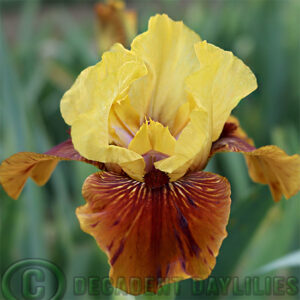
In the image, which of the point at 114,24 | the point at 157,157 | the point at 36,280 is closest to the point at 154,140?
the point at 157,157

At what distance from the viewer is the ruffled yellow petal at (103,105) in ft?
1.98

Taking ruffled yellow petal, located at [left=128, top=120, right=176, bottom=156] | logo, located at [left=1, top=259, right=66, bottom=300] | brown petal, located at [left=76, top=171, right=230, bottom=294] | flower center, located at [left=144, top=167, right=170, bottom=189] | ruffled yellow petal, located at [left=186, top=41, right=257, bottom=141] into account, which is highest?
ruffled yellow petal, located at [left=186, top=41, right=257, bottom=141]

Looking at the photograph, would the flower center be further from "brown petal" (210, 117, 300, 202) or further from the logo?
the logo

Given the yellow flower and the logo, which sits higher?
the yellow flower

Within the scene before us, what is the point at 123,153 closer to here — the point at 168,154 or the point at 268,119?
the point at 168,154

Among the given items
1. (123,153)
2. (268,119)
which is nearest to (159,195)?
(123,153)

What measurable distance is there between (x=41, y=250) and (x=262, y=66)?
51.2 inches

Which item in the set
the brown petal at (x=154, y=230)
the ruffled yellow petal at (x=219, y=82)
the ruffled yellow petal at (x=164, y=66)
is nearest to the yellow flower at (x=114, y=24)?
the ruffled yellow petal at (x=164, y=66)

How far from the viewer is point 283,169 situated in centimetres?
67

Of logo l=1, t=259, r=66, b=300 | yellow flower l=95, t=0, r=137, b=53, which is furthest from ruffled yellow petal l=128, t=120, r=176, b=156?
yellow flower l=95, t=0, r=137, b=53

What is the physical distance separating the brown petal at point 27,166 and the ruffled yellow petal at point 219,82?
0.20m

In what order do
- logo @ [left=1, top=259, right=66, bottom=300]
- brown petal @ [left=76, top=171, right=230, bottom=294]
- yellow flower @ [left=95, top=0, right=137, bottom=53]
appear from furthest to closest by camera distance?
yellow flower @ [left=95, top=0, right=137, bottom=53], logo @ [left=1, top=259, right=66, bottom=300], brown petal @ [left=76, top=171, right=230, bottom=294]

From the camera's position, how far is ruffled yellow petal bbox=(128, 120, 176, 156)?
0.66 meters

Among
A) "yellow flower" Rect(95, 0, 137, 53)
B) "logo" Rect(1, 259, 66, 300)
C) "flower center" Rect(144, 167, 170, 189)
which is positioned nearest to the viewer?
"flower center" Rect(144, 167, 170, 189)
